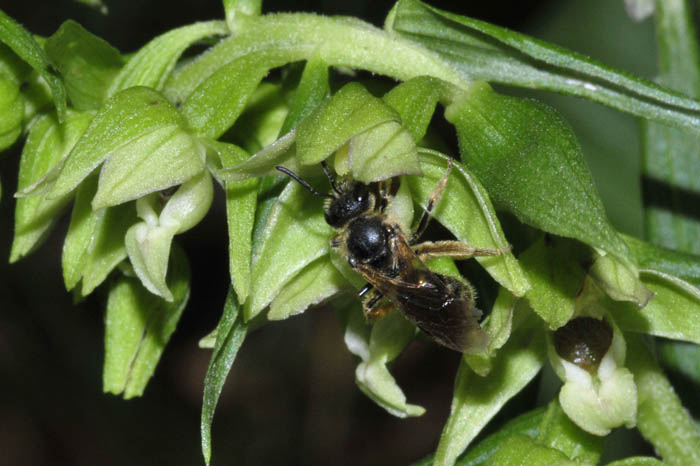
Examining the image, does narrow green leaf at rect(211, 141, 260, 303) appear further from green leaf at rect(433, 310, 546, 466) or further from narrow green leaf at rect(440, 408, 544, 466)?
narrow green leaf at rect(440, 408, 544, 466)

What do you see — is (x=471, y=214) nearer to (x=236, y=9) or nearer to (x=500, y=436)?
(x=500, y=436)

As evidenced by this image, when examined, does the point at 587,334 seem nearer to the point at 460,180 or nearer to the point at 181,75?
the point at 460,180

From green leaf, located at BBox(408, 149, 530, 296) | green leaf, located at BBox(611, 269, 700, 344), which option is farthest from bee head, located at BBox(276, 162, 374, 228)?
green leaf, located at BBox(611, 269, 700, 344)

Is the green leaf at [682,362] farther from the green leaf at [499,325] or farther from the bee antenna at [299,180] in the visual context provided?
the bee antenna at [299,180]

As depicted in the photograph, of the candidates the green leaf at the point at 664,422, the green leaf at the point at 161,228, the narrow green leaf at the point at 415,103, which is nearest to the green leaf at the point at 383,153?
the narrow green leaf at the point at 415,103

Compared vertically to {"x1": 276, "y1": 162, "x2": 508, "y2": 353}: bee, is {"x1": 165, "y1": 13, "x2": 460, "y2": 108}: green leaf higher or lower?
higher

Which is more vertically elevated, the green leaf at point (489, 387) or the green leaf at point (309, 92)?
the green leaf at point (309, 92)

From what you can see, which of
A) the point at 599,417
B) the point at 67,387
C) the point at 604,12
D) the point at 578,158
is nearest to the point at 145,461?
the point at 67,387
